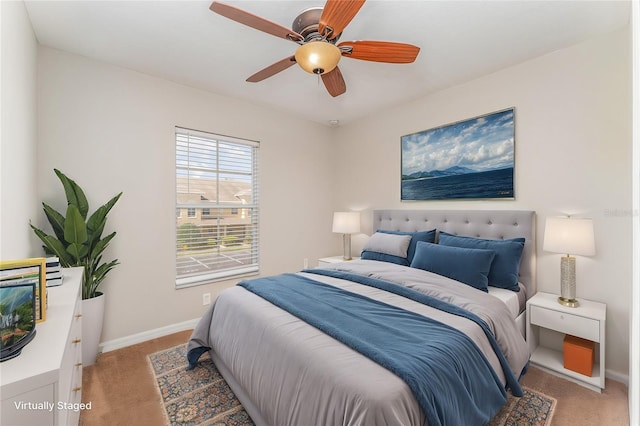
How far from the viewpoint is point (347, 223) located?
12.5 feet

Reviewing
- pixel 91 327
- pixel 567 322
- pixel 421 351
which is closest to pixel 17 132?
pixel 91 327

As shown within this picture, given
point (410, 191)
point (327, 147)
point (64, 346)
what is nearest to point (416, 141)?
point (410, 191)

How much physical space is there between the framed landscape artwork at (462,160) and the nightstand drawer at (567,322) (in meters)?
1.05

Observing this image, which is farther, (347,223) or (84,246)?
(347,223)

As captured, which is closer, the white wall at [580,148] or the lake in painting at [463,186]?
the white wall at [580,148]

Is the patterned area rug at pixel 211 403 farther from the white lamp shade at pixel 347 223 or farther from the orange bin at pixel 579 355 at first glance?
the white lamp shade at pixel 347 223

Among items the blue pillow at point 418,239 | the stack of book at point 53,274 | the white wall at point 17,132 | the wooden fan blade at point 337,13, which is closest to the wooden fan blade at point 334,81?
the wooden fan blade at point 337,13

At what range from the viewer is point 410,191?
3438 mm

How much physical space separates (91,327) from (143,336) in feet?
1.84

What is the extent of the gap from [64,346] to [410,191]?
324 centimetres

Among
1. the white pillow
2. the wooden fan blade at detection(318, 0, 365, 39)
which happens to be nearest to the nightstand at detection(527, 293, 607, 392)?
the white pillow

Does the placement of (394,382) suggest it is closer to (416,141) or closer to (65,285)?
(65,285)

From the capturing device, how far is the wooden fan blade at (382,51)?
1.68 meters

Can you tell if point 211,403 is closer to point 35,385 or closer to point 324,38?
point 35,385
